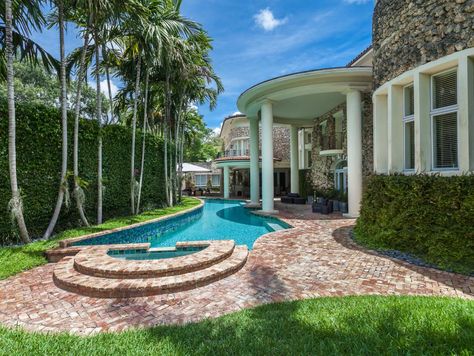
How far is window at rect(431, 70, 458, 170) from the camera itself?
20.1 feet

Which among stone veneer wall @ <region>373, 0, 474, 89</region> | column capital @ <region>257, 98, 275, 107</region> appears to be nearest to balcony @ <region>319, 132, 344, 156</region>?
column capital @ <region>257, 98, 275, 107</region>

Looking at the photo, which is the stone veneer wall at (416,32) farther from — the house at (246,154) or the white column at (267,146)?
the house at (246,154)

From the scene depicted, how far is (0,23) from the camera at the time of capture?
25.8ft

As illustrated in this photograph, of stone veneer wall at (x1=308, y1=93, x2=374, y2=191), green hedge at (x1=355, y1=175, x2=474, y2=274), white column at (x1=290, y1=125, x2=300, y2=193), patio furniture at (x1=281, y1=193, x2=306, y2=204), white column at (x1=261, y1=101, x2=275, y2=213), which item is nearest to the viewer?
green hedge at (x1=355, y1=175, x2=474, y2=274)

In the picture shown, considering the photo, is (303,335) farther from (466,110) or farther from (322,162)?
(322,162)

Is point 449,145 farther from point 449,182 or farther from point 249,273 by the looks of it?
point 249,273

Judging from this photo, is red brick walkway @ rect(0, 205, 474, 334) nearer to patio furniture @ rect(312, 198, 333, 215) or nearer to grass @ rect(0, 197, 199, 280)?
grass @ rect(0, 197, 199, 280)

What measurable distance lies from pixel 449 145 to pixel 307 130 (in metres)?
17.6

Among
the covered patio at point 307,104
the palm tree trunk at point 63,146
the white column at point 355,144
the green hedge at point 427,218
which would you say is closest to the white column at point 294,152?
the covered patio at point 307,104

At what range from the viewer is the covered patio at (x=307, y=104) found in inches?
466

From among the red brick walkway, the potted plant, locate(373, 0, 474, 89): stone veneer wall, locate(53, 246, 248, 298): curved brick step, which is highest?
locate(373, 0, 474, 89): stone veneer wall

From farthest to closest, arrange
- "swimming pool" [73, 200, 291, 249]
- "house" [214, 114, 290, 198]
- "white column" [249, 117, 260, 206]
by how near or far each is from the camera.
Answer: "house" [214, 114, 290, 198] → "white column" [249, 117, 260, 206] → "swimming pool" [73, 200, 291, 249]

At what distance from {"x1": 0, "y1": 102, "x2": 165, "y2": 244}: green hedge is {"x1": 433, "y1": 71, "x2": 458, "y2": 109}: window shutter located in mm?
11768

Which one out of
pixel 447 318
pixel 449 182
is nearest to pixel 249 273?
pixel 447 318
